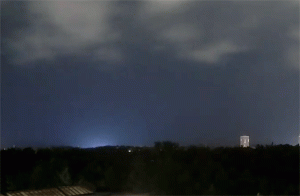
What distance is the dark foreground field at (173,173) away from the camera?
19328 millimetres

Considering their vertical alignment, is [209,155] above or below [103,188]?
above

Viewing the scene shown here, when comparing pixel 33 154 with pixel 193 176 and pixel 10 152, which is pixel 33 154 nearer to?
pixel 10 152

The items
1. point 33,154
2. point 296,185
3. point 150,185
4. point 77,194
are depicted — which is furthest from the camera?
point 33,154

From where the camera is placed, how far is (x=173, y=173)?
69.2 feet

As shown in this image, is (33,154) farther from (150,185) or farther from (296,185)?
(296,185)

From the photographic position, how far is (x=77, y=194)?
16828 mm

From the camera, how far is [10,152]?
1158 inches

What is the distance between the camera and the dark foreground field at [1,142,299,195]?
19.3 m

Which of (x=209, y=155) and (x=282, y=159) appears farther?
(x=209, y=155)

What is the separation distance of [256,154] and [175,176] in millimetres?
10379

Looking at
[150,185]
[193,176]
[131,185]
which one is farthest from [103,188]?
[193,176]

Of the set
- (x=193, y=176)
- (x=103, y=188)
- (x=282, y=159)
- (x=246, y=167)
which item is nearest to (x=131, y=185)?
(x=103, y=188)

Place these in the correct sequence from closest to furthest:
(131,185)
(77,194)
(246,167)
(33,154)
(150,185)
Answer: (77,194)
(150,185)
(131,185)
(246,167)
(33,154)

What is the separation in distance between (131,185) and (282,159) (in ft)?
34.4
